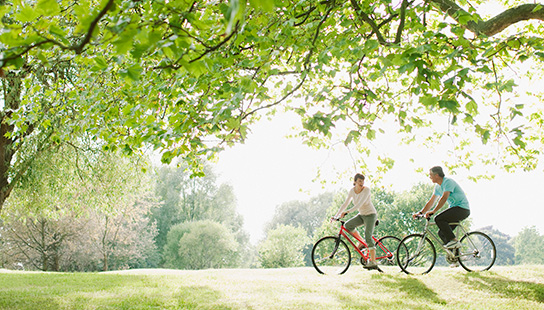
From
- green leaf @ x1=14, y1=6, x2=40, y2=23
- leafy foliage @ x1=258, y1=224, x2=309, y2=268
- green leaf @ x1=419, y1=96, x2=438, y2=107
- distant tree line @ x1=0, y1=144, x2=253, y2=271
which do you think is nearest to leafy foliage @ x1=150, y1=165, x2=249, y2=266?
distant tree line @ x1=0, y1=144, x2=253, y2=271

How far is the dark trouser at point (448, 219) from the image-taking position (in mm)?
7562

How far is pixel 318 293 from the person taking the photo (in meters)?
7.16

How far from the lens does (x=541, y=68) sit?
11.7 m

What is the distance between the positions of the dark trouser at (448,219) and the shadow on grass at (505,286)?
1.09 metres

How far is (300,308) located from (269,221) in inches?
1838

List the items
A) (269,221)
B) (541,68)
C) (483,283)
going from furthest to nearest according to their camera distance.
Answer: (269,221) → (541,68) → (483,283)

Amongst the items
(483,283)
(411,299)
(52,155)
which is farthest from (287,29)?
(52,155)

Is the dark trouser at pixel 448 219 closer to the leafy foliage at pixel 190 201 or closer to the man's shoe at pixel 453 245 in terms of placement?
the man's shoe at pixel 453 245

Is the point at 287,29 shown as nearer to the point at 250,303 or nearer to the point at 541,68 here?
the point at 250,303

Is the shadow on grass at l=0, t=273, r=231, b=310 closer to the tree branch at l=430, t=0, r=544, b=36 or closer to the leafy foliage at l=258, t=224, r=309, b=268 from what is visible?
the tree branch at l=430, t=0, r=544, b=36

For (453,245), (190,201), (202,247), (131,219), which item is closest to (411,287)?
(453,245)

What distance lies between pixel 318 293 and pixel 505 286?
3963 mm

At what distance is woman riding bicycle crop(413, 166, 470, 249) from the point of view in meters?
7.45

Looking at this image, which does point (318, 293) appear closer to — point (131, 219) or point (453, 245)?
point (453, 245)
